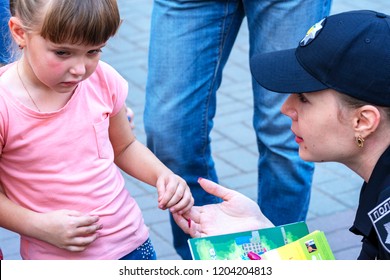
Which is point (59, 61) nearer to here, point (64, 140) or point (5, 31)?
point (64, 140)

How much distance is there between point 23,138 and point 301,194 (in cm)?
144

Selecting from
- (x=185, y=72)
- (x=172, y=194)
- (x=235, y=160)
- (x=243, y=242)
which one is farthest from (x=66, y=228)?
(x=235, y=160)

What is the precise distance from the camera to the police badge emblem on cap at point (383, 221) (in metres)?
2.22

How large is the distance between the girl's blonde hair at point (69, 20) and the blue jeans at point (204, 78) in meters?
0.88

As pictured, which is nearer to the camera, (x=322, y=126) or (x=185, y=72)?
(x=322, y=126)

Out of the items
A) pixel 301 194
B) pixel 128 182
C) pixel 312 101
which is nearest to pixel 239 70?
pixel 128 182

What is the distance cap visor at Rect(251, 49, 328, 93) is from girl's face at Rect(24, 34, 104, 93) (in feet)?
1.72

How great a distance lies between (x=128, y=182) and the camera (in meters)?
4.41

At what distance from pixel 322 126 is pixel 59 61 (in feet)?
2.47

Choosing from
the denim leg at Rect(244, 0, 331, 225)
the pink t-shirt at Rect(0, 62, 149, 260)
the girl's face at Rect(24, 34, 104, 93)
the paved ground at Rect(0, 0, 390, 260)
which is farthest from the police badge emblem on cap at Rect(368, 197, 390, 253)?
the paved ground at Rect(0, 0, 390, 260)

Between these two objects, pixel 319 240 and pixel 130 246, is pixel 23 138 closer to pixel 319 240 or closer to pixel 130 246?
pixel 130 246

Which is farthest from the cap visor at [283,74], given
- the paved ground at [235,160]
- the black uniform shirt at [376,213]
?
the paved ground at [235,160]

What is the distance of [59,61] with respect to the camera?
2289 mm
